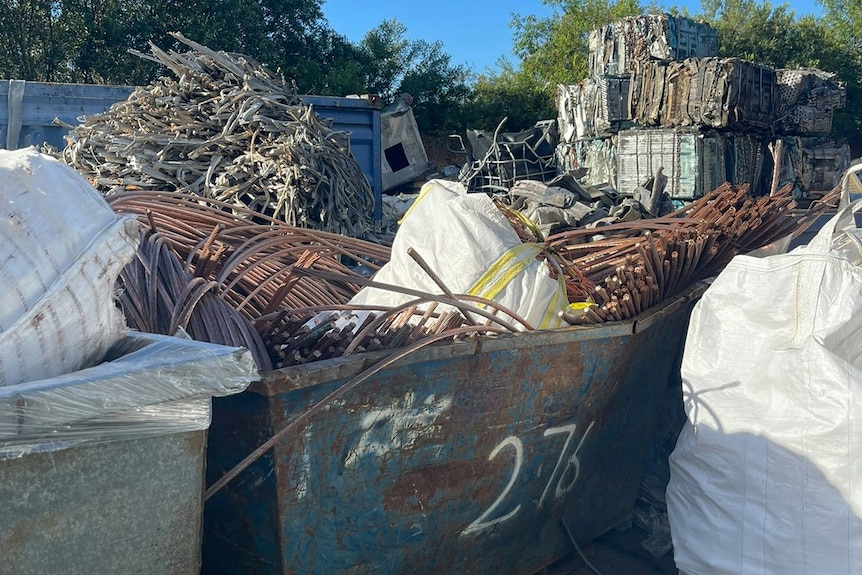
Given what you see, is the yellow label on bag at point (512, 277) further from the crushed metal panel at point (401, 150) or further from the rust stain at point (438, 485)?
the crushed metal panel at point (401, 150)

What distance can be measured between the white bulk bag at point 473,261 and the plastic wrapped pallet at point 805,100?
10636mm

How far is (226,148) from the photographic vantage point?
5.04 metres

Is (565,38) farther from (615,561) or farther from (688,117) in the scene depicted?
(615,561)

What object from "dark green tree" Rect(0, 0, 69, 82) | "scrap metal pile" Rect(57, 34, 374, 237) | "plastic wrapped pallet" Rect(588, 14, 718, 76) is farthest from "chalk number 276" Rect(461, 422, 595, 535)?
"dark green tree" Rect(0, 0, 69, 82)

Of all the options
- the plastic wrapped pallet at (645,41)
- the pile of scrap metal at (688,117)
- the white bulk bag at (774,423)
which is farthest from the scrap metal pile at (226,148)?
the plastic wrapped pallet at (645,41)

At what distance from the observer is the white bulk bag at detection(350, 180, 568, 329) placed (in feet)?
8.34

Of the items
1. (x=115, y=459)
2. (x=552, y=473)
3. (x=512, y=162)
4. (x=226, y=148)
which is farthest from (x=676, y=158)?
(x=115, y=459)

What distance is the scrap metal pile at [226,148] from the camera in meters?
4.87

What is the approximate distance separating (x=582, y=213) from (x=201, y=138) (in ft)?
8.90

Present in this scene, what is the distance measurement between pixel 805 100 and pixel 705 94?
99.2 inches

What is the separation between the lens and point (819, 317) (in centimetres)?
250

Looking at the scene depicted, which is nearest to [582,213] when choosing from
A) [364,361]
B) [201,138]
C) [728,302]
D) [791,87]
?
[201,138]

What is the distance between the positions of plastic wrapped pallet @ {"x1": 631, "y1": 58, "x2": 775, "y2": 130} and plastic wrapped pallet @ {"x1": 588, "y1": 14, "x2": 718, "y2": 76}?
96 centimetres

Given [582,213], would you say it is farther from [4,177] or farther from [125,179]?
[4,177]
